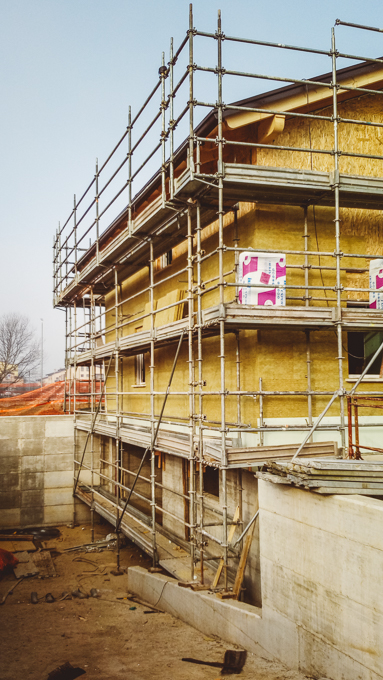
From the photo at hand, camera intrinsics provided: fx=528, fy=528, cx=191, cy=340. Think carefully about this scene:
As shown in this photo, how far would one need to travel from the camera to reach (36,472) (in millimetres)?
16656

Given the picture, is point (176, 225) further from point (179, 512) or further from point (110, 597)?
point (110, 597)

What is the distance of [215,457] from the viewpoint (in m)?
7.75

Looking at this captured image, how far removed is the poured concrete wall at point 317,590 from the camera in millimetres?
4906

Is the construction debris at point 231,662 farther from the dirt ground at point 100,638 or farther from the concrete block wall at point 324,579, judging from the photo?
the concrete block wall at point 324,579

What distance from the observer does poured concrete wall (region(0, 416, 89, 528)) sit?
1628 cm

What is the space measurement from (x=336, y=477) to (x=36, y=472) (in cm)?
1299

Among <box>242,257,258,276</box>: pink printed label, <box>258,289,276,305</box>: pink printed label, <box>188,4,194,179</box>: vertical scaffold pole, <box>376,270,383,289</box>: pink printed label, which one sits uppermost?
<box>188,4,194,179</box>: vertical scaffold pole

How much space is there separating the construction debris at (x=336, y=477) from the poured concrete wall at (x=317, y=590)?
6.2 inches

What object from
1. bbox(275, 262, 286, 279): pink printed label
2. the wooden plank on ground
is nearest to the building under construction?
bbox(275, 262, 286, 279): pink printed label

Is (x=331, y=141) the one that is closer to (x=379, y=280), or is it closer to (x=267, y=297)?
(x=379, y=280)

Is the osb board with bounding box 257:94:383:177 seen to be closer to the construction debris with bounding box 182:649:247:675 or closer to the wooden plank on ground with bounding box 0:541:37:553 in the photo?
the construction debris with bounding box 182:649:247:675

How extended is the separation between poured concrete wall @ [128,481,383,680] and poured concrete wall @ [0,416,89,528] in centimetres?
1045

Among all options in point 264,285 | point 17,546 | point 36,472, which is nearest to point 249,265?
point 264,285

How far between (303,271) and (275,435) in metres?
2.81
